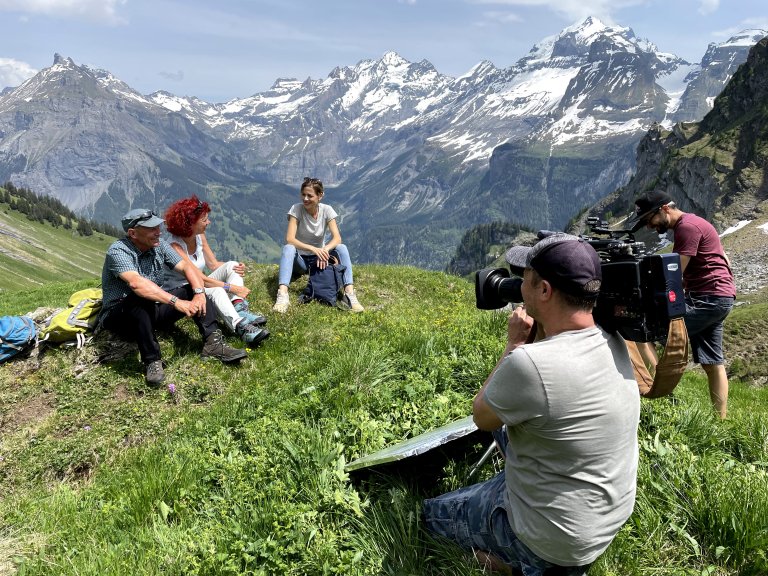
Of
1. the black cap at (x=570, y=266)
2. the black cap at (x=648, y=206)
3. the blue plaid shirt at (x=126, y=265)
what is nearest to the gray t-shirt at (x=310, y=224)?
the blue plaid shirt at (x=126, y=265)

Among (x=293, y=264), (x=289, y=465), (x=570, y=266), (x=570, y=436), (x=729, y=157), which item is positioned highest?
(x=729, y=157)

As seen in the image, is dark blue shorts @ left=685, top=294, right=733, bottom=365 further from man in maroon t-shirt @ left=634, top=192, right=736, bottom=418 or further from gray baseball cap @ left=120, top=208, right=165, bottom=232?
gray baseball cap @ left=120, top=208, right=165, bottom=232

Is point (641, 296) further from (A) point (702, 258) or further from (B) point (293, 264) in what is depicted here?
(B) point (293, 264)

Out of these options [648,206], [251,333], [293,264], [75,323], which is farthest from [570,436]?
[293,264]

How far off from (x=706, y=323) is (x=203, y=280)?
926 centimetres

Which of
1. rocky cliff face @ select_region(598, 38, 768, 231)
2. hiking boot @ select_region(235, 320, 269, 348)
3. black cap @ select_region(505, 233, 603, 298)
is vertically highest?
rocky cliff face @ select_region(598, 38, 768, 231)

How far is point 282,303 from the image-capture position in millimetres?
11523

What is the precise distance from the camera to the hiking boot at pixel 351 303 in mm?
11727

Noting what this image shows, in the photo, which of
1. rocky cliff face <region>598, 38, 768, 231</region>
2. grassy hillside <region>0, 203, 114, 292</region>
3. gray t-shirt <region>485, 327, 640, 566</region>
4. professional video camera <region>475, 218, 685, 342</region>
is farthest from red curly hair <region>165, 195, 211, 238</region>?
grassy hillside <region>0, 203, 114, 292</region>

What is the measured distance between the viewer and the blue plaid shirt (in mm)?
8531

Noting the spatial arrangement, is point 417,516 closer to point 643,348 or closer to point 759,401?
point 643,348

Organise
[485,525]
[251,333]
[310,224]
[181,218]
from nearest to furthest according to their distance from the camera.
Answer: [485,525] → [251,333] → [181,218] → [310,224]

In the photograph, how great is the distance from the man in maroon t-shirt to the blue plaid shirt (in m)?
8.51

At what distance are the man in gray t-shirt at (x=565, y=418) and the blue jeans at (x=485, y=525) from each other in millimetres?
17
